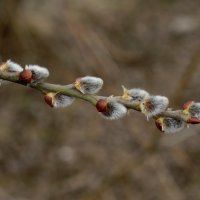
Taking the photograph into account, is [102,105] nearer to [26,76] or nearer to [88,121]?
[26,76]

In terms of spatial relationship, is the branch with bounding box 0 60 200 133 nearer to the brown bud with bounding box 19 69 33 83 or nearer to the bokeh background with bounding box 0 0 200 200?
the brown bud with bounding box 19 69 33 83

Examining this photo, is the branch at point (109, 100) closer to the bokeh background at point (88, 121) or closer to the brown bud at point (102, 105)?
the brown bud at point (102, 105)

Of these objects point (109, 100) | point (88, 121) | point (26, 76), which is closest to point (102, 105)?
point (109, 100)

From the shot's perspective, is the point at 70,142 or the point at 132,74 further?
the point at 132,74

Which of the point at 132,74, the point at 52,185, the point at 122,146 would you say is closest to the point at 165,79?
the point at 132,74

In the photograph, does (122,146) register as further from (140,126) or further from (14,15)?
(14,15)

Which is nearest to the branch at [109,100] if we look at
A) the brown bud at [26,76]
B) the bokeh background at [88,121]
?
the brown bud at [26,76]
